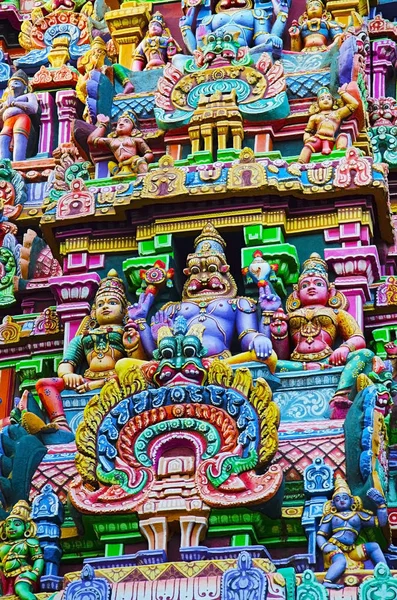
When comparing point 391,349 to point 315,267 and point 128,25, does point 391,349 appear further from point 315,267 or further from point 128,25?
point 128,25

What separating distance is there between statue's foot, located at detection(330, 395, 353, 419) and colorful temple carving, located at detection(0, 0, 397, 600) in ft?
0.07

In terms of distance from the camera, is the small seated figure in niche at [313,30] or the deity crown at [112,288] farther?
the small seated figure in niche at [313,30]

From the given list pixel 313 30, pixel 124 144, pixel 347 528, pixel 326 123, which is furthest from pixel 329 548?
pixel 313 30

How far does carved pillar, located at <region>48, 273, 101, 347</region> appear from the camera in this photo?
22531 millimetres

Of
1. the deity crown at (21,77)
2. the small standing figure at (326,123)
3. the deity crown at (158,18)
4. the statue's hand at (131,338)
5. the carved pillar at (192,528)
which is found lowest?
the carved pillar at (192,528)

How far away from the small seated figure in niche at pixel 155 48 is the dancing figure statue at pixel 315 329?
13.9 ft

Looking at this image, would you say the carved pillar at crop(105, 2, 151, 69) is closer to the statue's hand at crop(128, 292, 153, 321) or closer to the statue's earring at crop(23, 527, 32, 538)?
the statue's hand at crop(128, 292, 153, 321)

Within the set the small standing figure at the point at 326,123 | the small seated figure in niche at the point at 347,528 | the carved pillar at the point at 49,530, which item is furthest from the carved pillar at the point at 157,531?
the small standing figure at the point at 326,123

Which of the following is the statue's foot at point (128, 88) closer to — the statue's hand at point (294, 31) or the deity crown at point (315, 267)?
the statue's hand at point (294, 31)

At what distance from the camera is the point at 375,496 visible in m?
19.0

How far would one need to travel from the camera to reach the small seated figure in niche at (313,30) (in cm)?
2475

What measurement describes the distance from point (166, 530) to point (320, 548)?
4.80ft

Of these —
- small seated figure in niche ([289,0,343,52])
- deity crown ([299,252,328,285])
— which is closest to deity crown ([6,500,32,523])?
deity crown ([299,252,328,285])

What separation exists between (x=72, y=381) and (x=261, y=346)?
6.89 feet
